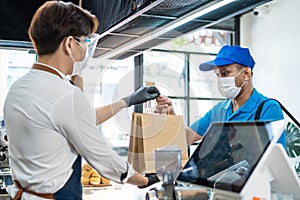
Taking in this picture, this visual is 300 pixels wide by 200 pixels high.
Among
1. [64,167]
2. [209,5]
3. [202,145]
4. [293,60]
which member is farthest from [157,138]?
→ [293,60]

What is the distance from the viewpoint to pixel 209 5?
2367 mm

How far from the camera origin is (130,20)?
274 centimetres

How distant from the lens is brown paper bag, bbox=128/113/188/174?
1.85 metres

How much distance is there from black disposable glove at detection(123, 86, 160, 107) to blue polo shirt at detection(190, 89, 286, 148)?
0.41 m

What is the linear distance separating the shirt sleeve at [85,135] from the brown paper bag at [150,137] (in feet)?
0.83

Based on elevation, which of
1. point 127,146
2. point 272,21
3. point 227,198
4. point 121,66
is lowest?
point 227,198

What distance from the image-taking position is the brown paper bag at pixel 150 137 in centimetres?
185

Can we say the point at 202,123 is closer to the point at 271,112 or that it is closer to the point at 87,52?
the point at 271,112

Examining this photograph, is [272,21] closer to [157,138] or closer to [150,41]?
[150,41]

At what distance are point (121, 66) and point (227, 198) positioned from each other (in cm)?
102

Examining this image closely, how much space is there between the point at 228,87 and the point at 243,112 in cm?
16

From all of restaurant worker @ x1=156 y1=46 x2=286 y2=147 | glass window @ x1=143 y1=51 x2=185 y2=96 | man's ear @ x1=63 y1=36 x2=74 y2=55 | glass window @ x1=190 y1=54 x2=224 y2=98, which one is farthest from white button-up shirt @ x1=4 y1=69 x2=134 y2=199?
restaurant worker @ x1=156 y1=46 x2=286 y2=147

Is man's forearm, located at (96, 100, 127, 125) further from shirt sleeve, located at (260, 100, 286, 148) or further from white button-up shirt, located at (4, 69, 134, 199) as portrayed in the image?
shirt sleeve, located at (260, 100, 286, 148)

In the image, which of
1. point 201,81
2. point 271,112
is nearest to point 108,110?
point 201,81
